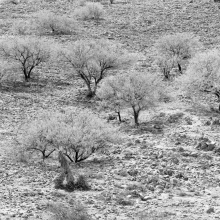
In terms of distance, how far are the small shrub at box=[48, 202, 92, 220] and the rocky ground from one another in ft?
0.92

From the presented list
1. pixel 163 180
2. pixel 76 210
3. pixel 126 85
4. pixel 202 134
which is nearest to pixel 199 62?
pixel 126 85

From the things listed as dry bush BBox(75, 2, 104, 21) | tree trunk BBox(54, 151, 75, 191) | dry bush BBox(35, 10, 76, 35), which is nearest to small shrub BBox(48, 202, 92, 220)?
tree trunk BBox(54, 151, 75, 191)

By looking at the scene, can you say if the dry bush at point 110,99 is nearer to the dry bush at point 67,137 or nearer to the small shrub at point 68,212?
the dry bush at point 67,137

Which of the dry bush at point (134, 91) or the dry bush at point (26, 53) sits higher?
the dry bush at point (26, 53)

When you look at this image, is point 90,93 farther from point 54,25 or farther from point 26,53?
point 54,25

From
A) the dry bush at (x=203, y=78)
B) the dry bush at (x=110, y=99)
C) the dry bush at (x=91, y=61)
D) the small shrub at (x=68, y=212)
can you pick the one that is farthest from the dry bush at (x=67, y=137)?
the dry bush at (x=91, y=61)

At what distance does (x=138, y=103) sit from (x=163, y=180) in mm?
12643

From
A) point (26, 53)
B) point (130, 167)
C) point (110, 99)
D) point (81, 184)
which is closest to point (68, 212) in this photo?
point (81, 184)

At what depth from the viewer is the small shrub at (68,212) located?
16.6 metres

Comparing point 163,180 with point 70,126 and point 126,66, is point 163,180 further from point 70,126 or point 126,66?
point 126,66

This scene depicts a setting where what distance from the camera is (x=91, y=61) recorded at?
42031 millimetres

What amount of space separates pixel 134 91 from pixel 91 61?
8300 mm

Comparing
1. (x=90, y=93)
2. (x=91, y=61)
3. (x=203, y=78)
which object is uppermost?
(x=91, y=61)

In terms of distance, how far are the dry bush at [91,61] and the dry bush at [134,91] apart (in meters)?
4.79
